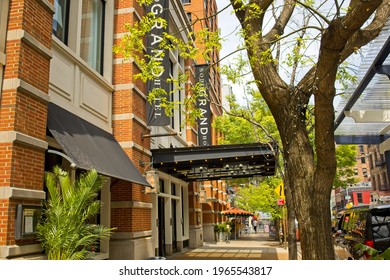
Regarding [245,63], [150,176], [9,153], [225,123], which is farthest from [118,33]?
[225,123]

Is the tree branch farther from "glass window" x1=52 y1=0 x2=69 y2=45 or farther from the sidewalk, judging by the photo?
the sidewalk

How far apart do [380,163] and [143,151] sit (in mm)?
49550

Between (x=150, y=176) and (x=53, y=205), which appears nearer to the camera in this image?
(x=53, y=205)

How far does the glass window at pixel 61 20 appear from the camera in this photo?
1012cm

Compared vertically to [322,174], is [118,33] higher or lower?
higher

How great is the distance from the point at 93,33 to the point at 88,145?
4.87 metres

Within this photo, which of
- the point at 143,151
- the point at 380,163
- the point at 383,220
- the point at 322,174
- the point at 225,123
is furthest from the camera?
the point at 380,163

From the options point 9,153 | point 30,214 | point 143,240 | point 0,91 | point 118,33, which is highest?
point 118,33

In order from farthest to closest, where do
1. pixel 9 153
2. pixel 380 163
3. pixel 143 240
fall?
pixel 380 163, pixel 143 240, pixel 9 153

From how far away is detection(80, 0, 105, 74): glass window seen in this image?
1193 cm

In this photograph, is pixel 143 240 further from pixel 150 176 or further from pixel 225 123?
pixel 225 123

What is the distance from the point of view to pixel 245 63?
803 cm

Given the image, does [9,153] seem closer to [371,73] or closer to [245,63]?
[245,63]

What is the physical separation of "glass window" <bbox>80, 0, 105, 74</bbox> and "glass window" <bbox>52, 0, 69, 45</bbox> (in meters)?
1.04
